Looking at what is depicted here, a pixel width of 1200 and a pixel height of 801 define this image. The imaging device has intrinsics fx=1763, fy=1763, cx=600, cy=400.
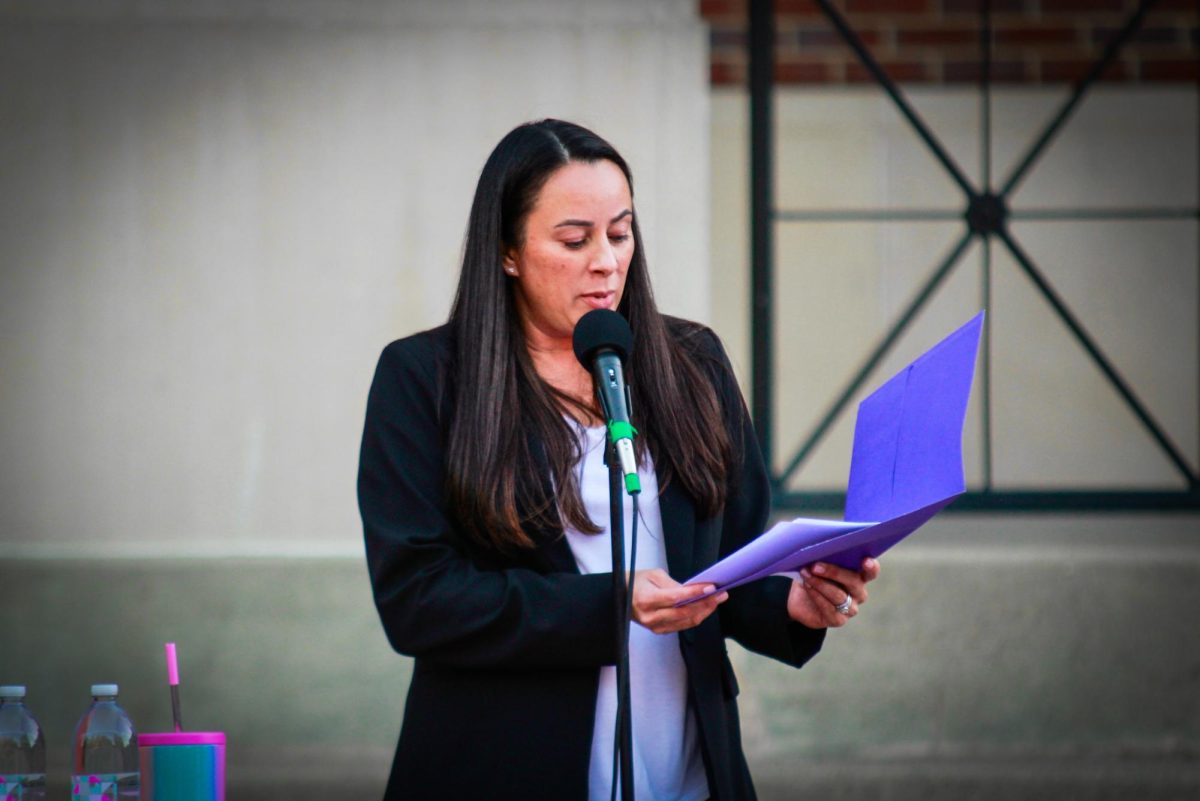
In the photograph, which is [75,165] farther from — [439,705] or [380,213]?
[439,705]

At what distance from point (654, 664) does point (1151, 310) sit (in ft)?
13.9

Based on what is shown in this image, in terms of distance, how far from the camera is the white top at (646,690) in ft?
8.22

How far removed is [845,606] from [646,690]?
311mm

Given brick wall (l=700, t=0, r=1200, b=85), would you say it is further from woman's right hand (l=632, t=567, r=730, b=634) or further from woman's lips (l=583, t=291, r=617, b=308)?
woman's right hand (l=632, t=567, r=730, b=634)

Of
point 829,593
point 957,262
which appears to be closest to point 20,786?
point 829,593

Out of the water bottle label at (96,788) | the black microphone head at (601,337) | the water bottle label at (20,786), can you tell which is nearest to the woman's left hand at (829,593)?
the black microphone head at (601,337)

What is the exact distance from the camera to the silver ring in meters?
2.52

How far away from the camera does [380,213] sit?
Answer: 606 centimetres

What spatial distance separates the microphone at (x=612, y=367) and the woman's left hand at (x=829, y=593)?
32 centimetres

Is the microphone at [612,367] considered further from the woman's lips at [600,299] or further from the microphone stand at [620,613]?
the woman's lips at [600,299]

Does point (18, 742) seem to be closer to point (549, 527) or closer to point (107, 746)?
point (107, 746)

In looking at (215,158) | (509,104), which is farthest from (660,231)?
(215,158)

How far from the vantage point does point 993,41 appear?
632 centimetres

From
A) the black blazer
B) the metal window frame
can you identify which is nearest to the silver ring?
the black blazer
